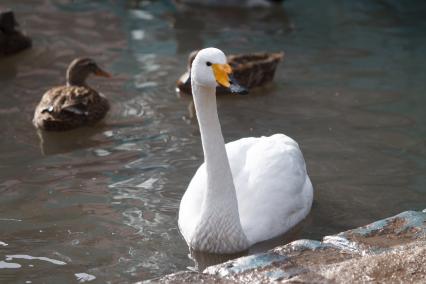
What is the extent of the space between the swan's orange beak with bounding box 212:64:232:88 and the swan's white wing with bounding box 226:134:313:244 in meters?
1.08

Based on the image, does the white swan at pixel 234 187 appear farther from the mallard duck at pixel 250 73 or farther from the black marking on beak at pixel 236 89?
the mallard duck at pixel 250 73

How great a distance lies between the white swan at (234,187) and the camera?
239 inches

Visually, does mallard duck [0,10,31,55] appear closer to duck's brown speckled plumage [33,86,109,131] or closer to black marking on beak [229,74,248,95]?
duck's brown speckled plumage [33,86,109,131]

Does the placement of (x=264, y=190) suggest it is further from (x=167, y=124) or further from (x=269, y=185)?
(x=167, y=124)

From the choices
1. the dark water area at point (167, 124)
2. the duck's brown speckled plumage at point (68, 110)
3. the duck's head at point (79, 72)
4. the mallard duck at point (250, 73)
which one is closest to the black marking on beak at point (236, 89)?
the dark water area at point (167, 124)

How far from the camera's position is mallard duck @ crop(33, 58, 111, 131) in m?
9.19

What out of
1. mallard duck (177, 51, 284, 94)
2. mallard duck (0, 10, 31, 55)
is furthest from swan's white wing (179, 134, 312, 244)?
mallard duck (0, 10, 31, 55)

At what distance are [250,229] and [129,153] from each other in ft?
7.66

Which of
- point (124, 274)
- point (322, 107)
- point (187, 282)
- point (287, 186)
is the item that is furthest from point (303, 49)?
point (187, 282)

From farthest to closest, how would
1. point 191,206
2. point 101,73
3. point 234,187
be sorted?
point 101,73 → point 191,206 → point 234,187

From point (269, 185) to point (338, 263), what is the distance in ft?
6.07

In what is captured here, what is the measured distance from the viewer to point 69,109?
9242 millimetres

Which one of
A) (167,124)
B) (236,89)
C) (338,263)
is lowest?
(167,124)

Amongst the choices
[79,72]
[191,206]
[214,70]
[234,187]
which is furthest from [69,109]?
[214,70]
